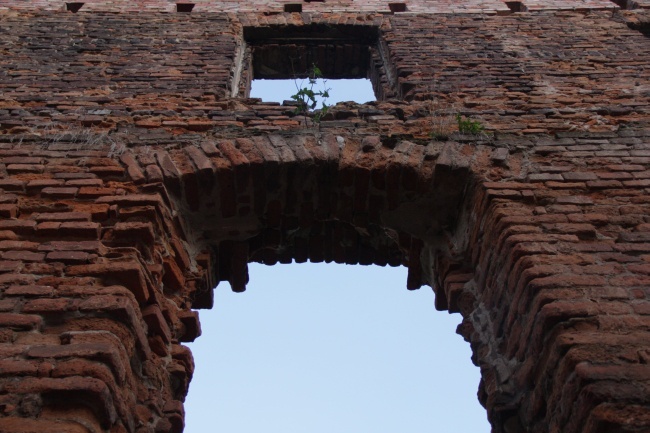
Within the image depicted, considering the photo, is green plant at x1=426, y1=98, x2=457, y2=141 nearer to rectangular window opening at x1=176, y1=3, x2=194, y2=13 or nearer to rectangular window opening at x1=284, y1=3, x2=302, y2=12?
rectangular window opening at x1=284, y1=3, x2=302, y2=12

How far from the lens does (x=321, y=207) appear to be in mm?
4246

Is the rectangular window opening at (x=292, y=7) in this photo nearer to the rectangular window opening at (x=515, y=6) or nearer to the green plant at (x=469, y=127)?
the rectangular window opening at (x=515, y=6)

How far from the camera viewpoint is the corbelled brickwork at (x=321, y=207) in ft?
9.14

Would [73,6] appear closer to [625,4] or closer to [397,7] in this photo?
[397,7]

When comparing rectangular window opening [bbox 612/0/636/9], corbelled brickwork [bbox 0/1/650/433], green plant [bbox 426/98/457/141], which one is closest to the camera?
corbelled brickwork [bbox 0/1/650/433]

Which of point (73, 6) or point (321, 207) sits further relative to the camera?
point (73, 6)

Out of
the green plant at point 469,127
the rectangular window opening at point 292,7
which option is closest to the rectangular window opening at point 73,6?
the rectangular window opening at point 292,7

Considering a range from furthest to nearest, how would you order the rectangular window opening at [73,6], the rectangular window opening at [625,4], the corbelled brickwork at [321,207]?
the rectangular window opening at [625,4] < the rectangular window opening at [73,6] < the corbelled brickwork at [321,207]

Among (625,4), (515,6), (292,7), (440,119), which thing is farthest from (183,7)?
(625,4)

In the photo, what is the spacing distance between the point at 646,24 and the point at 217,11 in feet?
13.7

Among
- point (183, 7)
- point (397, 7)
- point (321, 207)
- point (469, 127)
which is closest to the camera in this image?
point (321, 207)

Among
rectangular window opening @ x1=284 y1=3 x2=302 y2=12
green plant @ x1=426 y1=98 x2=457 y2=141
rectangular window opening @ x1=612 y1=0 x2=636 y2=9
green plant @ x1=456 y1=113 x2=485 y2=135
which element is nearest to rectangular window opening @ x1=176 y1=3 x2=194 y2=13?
rectangular window opening @ x1=284 y1=3 x2=302 y2=12

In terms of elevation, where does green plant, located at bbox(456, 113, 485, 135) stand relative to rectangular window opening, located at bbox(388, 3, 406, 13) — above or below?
above

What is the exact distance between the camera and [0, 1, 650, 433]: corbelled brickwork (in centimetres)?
279
